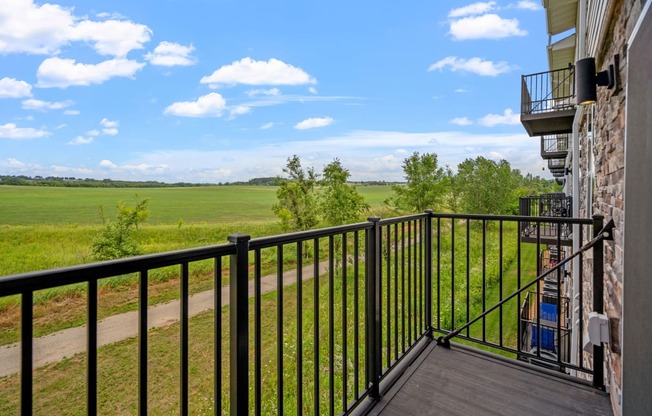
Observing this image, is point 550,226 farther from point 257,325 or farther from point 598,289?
point 257,325

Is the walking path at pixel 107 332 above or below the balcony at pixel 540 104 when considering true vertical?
below

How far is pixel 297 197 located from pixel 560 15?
801 centimetres

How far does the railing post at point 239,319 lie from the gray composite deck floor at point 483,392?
3.19 ft

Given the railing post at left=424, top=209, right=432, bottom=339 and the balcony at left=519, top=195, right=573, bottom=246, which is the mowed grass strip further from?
the balcony at left=519, top=195, right=573, bottom=246

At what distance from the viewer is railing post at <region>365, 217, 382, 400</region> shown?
1969 millimetres

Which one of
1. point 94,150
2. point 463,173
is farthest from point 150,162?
point 463,173

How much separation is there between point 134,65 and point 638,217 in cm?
3008

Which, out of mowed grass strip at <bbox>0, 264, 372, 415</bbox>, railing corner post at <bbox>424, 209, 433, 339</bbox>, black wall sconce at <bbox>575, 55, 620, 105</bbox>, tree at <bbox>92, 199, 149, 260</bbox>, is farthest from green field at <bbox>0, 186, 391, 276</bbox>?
black wall sconce at <bbox>575, 55, 620, 105</bbox>

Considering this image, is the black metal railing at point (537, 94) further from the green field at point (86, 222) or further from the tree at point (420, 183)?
the green field at point (86, 222)

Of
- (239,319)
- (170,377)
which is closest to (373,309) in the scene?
(239,319)

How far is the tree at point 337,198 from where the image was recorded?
11023 millimetres

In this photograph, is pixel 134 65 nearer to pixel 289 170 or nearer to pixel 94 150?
pixel 94 150

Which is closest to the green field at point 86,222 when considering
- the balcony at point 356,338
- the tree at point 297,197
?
the tree at point 297,197

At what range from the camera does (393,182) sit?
1338 centimetres
